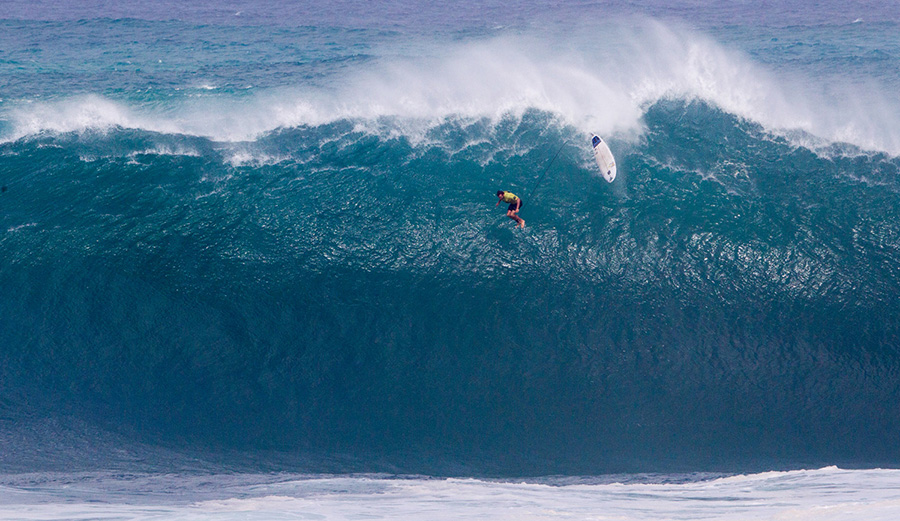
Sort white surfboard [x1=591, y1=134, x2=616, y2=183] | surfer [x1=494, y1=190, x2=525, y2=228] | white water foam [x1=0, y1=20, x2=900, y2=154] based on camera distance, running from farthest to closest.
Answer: white water foam [x1=0, y1=20, x2=900, y2=154] → white surfboard [x1=591, y1=134, x2=616, y2=183] → surfer [x1=494, y1=190, x2=525, y2=228]

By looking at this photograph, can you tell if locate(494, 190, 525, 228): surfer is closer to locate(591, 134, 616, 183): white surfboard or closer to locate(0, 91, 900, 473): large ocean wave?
locate(0, 91, 900, 473): large ocean wave

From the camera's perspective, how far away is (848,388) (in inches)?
483

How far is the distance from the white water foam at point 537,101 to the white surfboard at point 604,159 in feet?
5.40

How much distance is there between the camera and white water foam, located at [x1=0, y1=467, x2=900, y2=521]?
866cm

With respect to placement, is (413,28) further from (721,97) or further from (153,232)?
(153,232)

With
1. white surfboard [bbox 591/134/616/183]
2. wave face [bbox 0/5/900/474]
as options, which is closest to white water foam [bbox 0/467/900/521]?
wave face [bbox 0/5/900/474]

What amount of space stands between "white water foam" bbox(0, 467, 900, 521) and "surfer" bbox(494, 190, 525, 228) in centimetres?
564

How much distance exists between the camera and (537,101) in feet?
57.6

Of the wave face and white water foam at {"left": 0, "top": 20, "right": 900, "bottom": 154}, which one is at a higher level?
white water foam at {"left": 0, "top": 20, "right": 900, "bottom": 154}

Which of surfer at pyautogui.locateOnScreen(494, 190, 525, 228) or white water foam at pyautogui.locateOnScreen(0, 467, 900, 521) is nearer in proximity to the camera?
white water foam at pyautogui.locateOnScreen(0, 467, 900, 521)

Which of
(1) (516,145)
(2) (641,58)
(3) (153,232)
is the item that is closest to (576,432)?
(1) (516,145)

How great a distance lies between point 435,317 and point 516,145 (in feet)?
18.2

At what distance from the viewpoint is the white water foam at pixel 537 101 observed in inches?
675

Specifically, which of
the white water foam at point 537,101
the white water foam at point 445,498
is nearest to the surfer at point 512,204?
the white water foam at point 537,101
